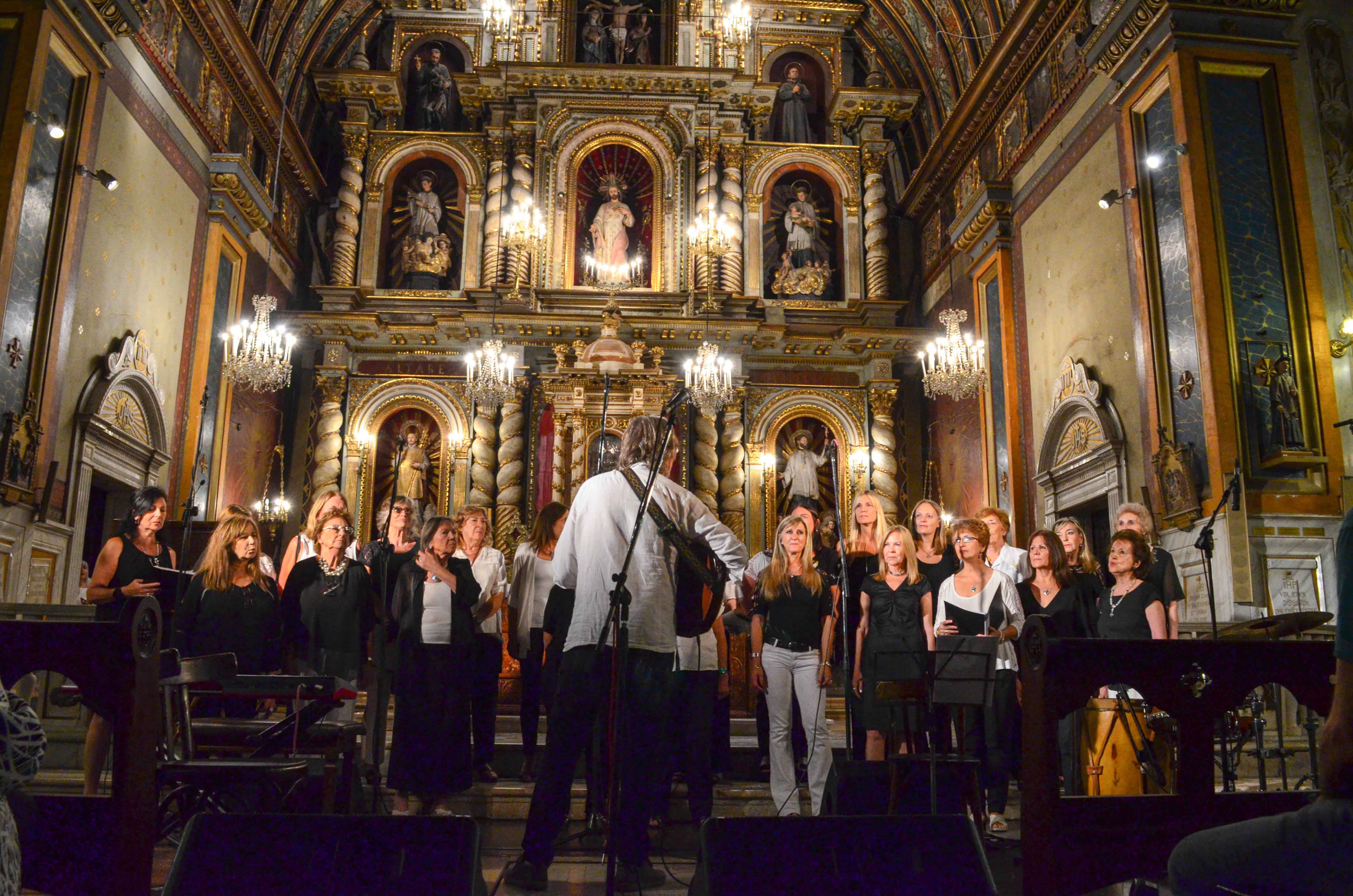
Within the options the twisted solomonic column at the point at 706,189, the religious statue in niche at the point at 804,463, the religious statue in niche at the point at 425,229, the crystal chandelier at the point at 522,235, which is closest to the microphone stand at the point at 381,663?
the crystal chandelier at the point at 522,235

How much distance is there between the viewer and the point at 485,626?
573 centimetres

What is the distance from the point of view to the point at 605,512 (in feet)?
12.7

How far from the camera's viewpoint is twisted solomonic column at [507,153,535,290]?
13.4 m

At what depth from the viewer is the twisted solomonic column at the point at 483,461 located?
1271 centimetres

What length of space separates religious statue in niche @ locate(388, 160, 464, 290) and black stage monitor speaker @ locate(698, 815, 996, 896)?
40.3 ft

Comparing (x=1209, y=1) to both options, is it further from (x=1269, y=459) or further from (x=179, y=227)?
(x=179, y=227)

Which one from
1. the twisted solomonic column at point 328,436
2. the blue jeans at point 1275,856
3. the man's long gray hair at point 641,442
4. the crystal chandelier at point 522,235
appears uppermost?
the crystal chandelier at point 522,235

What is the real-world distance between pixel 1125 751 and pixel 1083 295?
5.84 m

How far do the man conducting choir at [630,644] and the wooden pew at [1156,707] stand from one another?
4.45 ft

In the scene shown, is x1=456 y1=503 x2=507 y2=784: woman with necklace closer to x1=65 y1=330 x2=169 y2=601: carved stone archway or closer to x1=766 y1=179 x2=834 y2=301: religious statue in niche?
x1=65 y1=330 x2=169 y2=601: carved stone archway

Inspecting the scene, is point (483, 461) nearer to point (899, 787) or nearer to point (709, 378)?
point (709, 378)

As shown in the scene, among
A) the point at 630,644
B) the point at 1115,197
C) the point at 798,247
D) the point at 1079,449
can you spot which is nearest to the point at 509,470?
the point at 798,247

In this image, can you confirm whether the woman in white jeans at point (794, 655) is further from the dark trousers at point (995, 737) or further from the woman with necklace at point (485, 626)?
the woman with necklace at point (485, 626)

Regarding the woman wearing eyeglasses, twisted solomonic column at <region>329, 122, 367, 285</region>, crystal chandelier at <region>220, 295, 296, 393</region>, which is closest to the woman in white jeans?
the woman wearing eyeglasses
